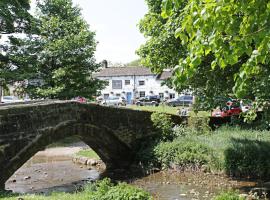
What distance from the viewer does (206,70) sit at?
1755 centimetres

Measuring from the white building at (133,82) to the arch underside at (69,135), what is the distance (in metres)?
46.0

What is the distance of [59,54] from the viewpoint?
3256 cm

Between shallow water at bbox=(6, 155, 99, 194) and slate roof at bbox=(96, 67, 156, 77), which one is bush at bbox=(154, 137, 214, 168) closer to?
shallow water at bbox=(6, 155, 99, 194)

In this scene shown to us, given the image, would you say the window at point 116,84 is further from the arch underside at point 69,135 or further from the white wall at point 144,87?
the arch underside at point 69,135

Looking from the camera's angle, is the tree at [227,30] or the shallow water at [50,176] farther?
the shallow water at [50,176]

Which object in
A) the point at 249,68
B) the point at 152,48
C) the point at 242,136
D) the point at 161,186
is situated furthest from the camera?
the point at 242,136

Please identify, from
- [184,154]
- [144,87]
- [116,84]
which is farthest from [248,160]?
[116,84]

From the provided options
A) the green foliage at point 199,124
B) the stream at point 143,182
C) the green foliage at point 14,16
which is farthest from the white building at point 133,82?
the stream at point 143,182

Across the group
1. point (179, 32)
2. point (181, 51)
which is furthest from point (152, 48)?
point (179, 32)

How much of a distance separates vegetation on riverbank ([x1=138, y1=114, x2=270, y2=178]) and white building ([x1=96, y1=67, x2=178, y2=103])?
150ft

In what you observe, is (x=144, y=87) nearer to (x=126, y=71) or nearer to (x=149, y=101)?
(x=126, y=71)

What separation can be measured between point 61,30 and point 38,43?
2114 mm

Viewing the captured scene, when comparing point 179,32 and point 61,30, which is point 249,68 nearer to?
point 179,32

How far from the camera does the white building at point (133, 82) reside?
69938 millimetres
